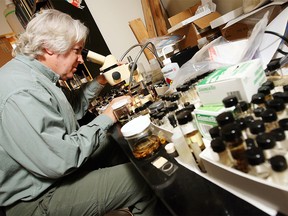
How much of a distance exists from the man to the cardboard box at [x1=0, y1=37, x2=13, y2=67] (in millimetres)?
3521

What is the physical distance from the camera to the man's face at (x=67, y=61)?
129cm

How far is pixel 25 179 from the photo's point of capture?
1.02 metres

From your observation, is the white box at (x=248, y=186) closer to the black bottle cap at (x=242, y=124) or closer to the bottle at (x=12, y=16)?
the black bottle cap at (x=242, y=124)

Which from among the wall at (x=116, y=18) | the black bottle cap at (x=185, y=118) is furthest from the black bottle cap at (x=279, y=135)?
the wall at (x=116, y=18)

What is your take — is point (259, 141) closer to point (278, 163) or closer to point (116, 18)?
point (278, 163)

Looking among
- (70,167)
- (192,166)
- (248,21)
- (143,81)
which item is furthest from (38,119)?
(248,21)

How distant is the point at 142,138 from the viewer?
2.71 ft

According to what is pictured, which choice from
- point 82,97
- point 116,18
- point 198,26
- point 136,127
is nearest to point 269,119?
point 136,127

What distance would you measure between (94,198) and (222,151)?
772mm

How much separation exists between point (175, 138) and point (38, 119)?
1.93ft

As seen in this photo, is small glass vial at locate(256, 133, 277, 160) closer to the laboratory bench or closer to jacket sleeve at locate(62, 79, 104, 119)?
the laboratory bench

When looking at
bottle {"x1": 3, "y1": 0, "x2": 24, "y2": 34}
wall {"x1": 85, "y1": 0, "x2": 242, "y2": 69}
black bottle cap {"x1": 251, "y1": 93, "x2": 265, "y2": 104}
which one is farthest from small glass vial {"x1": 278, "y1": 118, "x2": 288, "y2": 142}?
bottle {"x1": 3, "y1": 0, "x2": 24, "y2": 34}

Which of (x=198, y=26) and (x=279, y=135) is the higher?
(x=198, y=26)

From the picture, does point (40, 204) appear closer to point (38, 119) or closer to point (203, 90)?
point (38, 119)
